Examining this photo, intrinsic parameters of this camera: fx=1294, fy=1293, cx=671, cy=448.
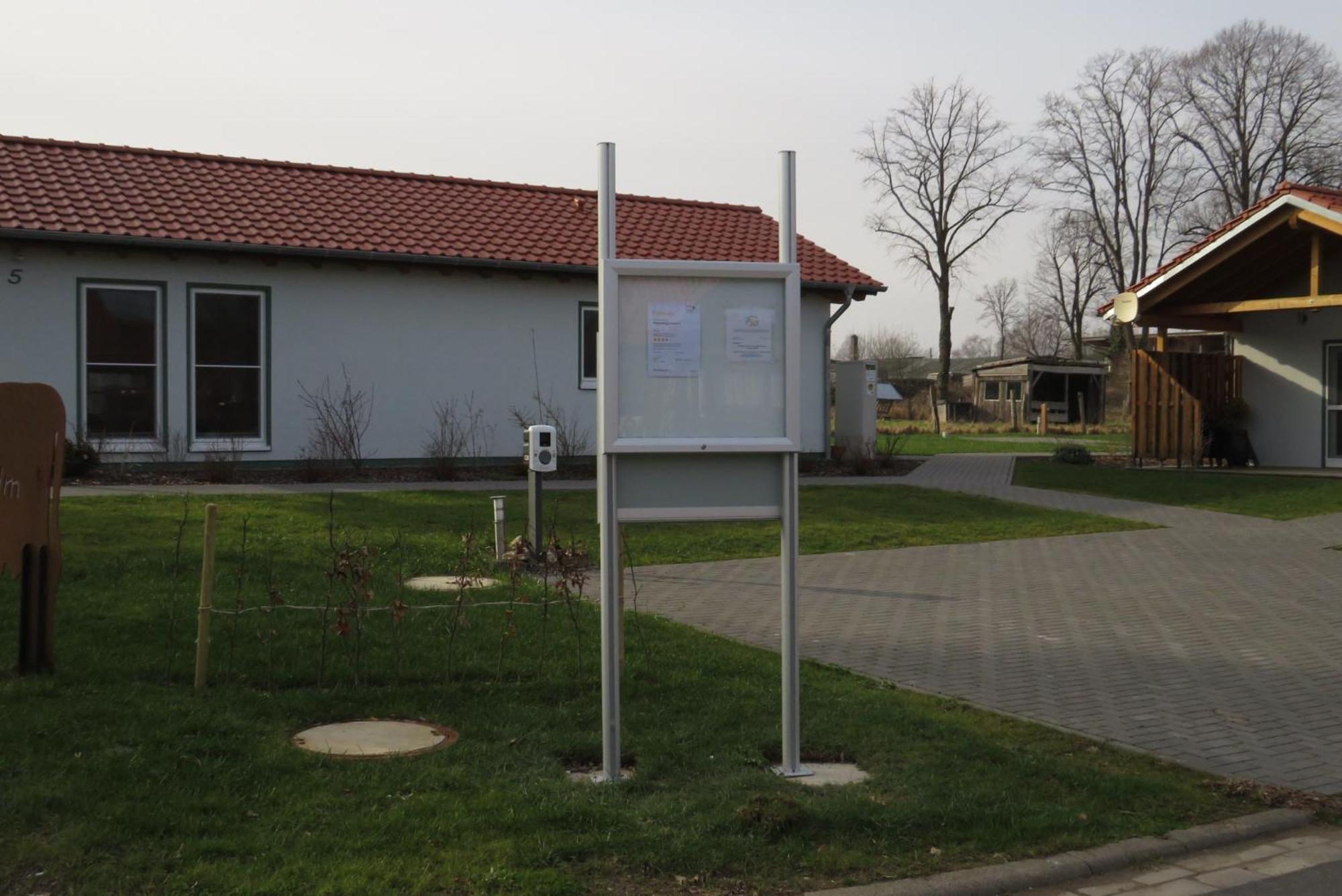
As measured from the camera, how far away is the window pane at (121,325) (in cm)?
1762

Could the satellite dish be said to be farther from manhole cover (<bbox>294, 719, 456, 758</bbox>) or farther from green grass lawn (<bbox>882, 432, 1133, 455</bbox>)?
manhole cover (<bbox>294, 719, 456, 758</bbox>)

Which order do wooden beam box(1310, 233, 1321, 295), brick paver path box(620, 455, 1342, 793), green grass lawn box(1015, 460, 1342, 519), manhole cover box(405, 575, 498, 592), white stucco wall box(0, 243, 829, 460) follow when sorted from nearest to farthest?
brick paver path box(620, 455, 1342, 793)
manhole cover box(405, 575, 498, 592)
white stucco wall box(0, 243, 829, 460)
green grass lawn box(1015, 460, 1342, 519)
wooden beam box(1310, 233, 1321, 295)

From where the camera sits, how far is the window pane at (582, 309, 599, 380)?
2081cm

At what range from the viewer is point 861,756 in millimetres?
5953

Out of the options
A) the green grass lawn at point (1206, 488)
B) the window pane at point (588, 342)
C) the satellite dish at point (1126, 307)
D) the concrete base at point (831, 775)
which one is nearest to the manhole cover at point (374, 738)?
the concrete base at point (831, 775)

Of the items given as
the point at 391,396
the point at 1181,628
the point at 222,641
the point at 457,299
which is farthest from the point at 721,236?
the point at 222,641

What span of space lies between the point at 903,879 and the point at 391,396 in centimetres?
1597

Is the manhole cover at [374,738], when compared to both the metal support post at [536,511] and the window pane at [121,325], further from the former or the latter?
the window pane at [121,325]

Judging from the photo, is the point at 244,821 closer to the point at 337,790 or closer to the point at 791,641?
the point at 337,790

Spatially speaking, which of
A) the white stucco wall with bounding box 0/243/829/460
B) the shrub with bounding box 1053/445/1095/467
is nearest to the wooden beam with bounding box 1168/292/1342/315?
the shrub with bounding box 1053/445/1095/467

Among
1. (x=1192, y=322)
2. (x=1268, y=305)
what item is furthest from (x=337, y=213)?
(x=1192, y=322)

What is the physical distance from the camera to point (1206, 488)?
19.7 m

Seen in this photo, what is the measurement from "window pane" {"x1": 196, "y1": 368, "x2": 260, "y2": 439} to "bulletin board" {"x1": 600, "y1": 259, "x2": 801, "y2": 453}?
14.2 meters

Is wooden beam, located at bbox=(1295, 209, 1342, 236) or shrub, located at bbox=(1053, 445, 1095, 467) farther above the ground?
wooden beam, located at bbox=(1295, 209, 1342, 236)
